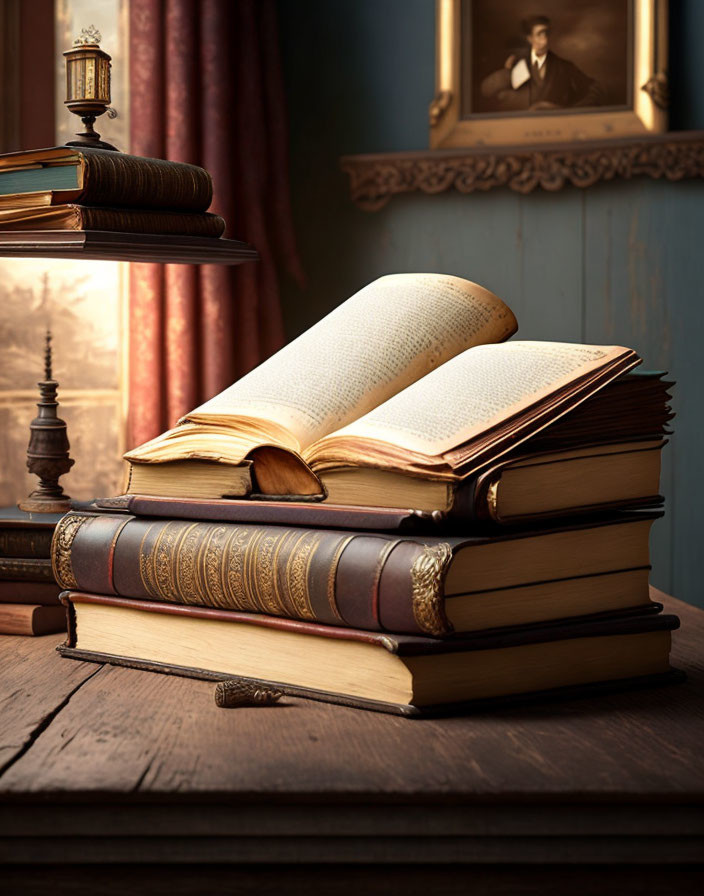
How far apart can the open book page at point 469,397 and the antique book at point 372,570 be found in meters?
0.08

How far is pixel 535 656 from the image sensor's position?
96 centimetres

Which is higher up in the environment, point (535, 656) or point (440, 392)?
point (440, 392)

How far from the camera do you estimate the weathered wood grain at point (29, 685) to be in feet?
2.85

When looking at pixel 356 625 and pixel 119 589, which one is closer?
pixel 356 625

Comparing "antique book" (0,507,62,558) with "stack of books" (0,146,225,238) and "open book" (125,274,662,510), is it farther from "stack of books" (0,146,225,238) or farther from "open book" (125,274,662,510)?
"stack of books" (0,146,225,238)

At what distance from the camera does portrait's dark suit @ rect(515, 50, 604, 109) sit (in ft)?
8.09

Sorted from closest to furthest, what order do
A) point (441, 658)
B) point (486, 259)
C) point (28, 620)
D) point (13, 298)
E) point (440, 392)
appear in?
1. point (441, 658)
2. point (440, 392)
3. point (28, 620)
4. point (13, 298)
5. point (486, 259)

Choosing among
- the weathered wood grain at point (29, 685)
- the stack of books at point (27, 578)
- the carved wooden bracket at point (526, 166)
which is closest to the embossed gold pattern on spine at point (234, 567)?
the weathered wood grain at point (29, 685)

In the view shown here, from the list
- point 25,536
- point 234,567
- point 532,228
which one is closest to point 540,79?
point 532,228

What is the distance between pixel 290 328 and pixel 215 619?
172cm

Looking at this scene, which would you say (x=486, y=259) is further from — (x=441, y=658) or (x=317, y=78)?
(x=441, y=658)
